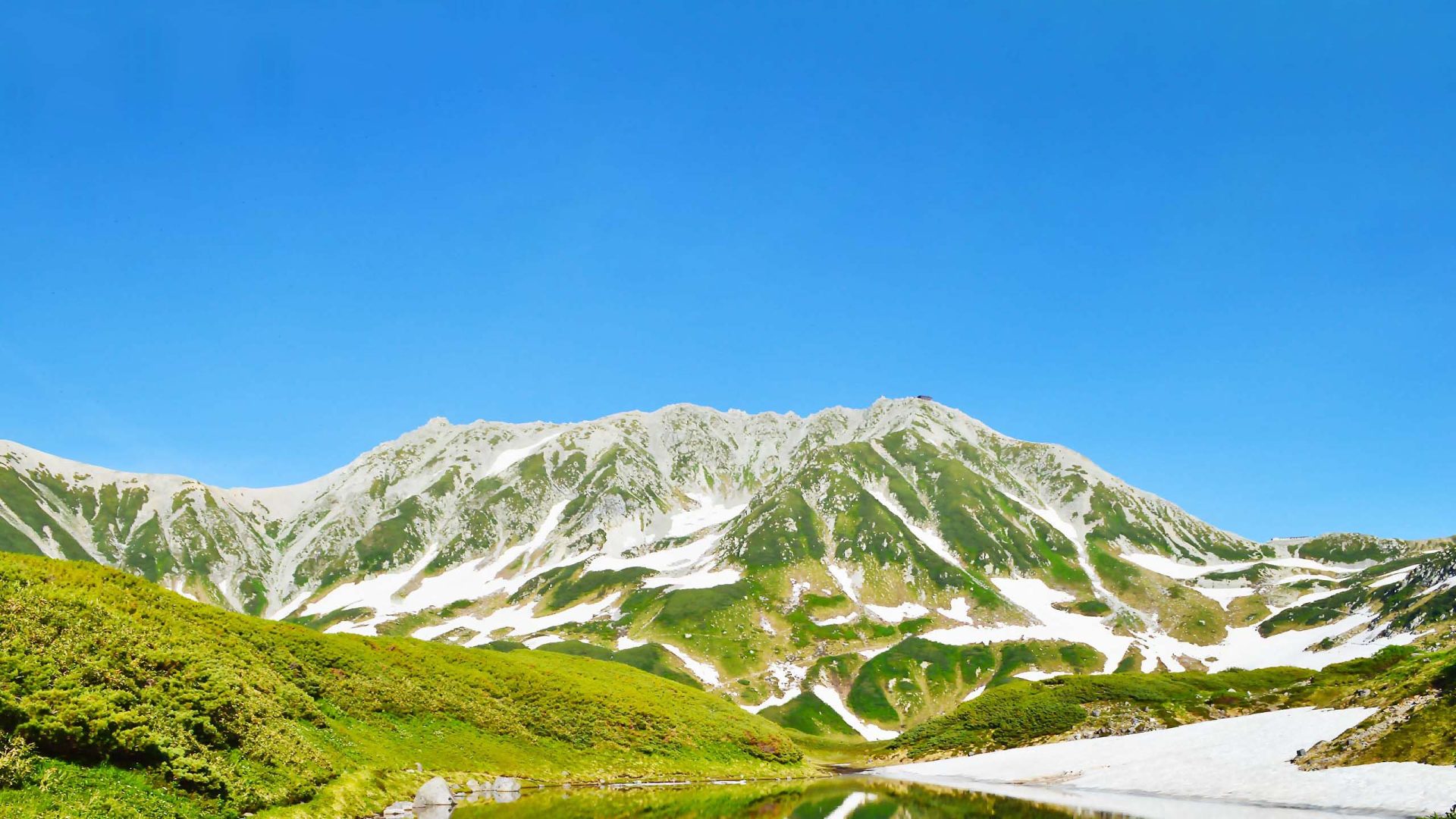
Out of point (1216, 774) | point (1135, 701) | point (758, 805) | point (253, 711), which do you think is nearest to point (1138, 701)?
point (1135, 701)

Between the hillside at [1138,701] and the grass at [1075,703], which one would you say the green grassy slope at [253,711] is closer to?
the grass at [1075,703]

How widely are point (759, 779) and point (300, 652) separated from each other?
4888 cm

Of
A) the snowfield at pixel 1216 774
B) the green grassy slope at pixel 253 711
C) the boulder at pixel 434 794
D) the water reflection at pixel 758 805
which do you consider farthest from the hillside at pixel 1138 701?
the boulder at pixel 434 794

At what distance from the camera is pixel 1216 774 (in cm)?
5741

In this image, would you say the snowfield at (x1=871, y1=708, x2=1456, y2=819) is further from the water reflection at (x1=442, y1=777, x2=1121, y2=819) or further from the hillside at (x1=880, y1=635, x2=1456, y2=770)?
the hillside at (x1=880, y1=635, x2=1456, y2=770)

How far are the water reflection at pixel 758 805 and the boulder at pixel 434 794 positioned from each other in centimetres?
113

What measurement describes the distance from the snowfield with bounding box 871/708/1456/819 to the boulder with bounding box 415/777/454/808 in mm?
40840

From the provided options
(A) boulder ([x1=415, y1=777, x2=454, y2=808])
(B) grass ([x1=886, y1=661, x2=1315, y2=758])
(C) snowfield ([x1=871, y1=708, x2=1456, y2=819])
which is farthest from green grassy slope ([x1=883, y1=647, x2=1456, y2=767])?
(A) boulder ([x1=415, y1=777, x2=454, y2=808])

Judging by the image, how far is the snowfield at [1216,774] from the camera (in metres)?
41.1

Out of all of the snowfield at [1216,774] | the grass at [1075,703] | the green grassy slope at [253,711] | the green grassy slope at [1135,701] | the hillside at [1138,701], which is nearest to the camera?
the green grassy slope at [253,711]

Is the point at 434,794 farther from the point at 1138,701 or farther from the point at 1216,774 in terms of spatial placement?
the point at 1138,701

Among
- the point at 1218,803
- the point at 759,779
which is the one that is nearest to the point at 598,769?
the point at 759,779

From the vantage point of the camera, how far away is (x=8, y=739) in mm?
26734

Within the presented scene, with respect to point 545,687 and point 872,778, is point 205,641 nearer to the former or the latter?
→ point 545,687
